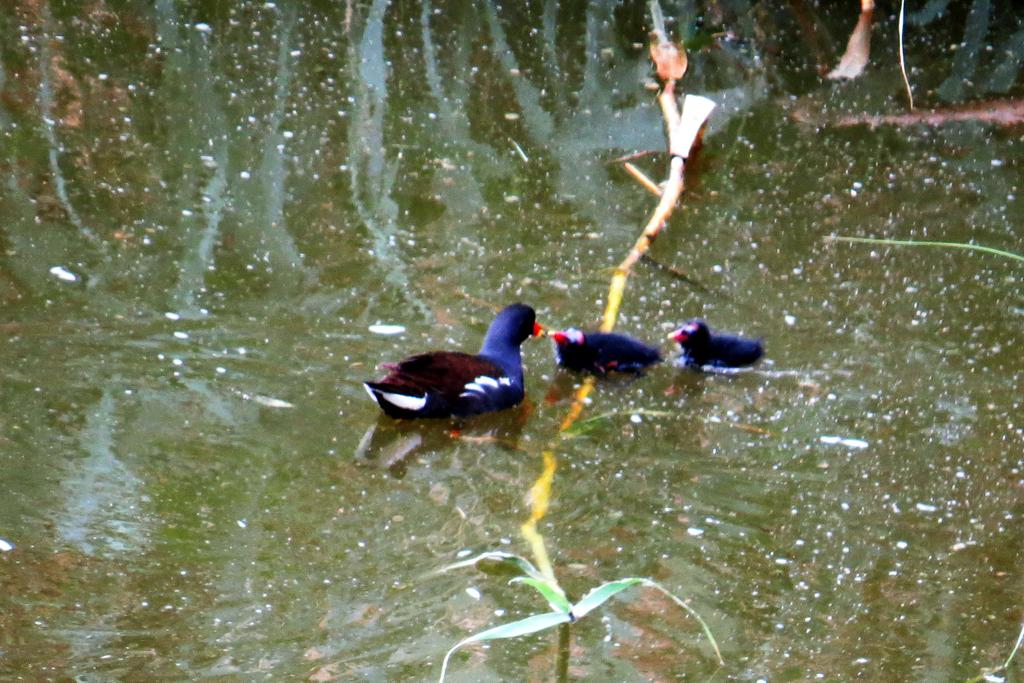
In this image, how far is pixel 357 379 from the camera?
4.89m

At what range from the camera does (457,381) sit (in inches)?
185

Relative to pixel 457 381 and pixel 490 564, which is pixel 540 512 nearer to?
pixel 490 564

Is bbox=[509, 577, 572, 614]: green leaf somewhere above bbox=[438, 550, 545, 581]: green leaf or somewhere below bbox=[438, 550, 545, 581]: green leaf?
above

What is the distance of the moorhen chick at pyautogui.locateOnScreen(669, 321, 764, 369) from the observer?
5105 mm

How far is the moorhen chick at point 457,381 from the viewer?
181 inches

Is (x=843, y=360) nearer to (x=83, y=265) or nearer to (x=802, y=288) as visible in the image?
(x=802, y=288)

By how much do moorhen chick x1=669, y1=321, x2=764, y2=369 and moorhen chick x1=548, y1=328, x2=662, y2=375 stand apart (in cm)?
14

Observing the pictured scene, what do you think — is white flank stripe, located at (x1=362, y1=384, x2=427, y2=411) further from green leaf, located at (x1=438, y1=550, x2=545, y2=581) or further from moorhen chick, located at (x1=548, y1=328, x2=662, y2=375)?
green leaf, located at (x1=438, y1=550, x2=545, y2=581)

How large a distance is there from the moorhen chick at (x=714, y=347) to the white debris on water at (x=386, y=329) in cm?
99

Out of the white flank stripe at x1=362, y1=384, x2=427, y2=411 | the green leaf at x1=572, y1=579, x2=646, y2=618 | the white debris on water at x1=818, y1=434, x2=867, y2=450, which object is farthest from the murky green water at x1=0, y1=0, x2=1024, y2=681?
the green leaf at x1=572, y1=579, x2=646, y2=618

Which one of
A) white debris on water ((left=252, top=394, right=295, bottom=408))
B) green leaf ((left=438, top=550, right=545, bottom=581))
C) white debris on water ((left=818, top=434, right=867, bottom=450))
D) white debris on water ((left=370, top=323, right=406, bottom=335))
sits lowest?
white debris on water ((left=818, top=434, right=867, bottom=450))

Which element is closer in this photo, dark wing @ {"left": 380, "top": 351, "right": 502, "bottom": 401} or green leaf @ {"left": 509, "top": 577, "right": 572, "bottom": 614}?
green leaf @ {"left": 509, "top": 577, "right": 572, "bottom": 614}

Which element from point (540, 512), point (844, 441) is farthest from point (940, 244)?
point (540, 512)

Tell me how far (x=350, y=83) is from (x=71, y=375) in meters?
3.20
